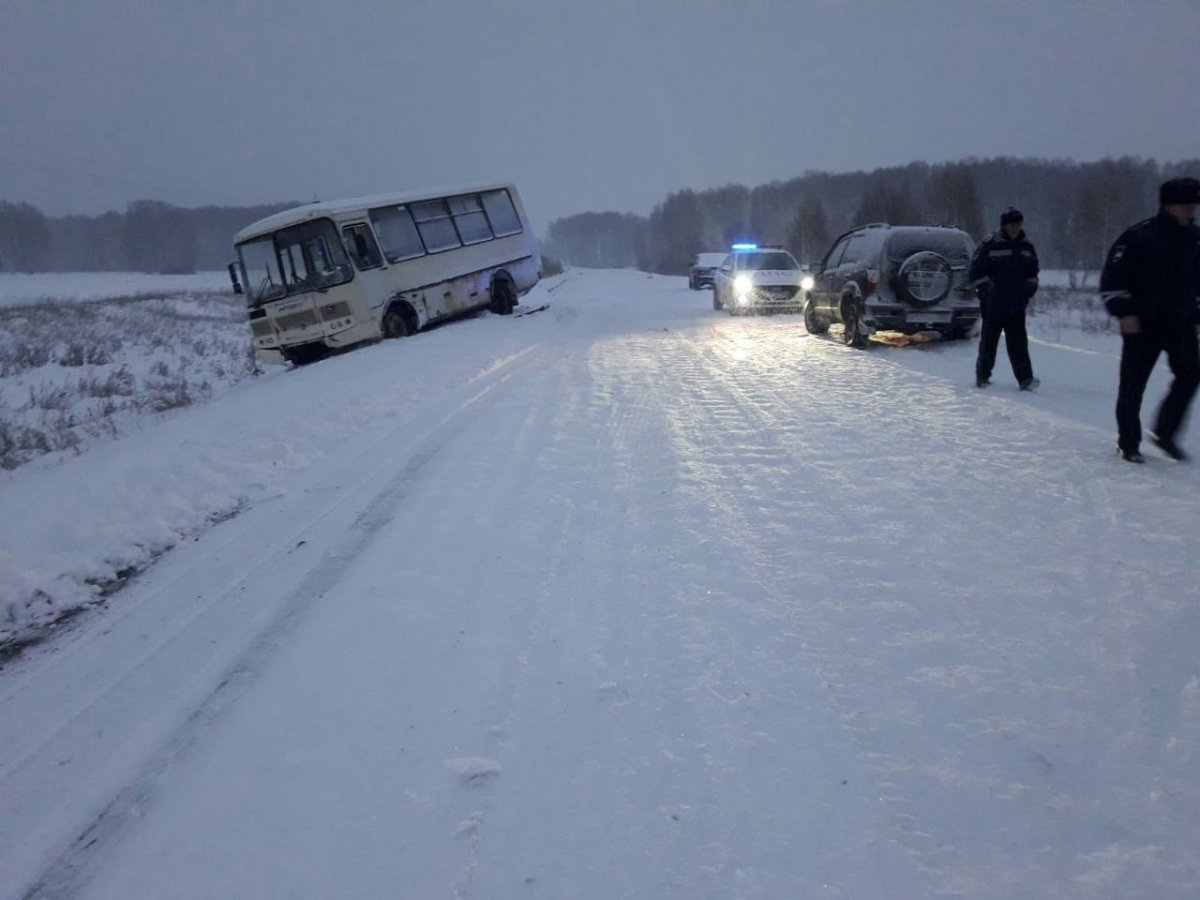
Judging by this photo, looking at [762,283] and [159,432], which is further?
[762,283]

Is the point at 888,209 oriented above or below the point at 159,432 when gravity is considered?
above

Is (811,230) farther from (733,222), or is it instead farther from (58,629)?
(58,629)

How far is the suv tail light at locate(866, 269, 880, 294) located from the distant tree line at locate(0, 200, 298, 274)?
108 metres

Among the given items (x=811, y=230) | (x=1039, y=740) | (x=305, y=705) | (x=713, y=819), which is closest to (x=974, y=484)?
(x=1039, y=740)

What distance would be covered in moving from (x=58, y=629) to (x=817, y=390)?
7.17 meters

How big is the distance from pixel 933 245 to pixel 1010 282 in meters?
3.49

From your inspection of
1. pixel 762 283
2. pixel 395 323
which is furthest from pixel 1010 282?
pixel 762 283

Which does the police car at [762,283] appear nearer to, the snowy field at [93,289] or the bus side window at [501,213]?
the bus side window at [501,213]

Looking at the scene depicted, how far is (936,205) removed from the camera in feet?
199

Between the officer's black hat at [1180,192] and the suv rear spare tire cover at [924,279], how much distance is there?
5.06 meters

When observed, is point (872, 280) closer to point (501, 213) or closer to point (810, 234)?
point (501, 213)

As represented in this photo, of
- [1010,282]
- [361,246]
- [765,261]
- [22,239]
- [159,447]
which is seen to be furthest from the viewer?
[22,239]

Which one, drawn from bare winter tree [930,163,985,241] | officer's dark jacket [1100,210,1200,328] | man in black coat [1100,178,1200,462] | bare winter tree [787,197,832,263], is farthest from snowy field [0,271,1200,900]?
bare winter tree [787,197,832,263]

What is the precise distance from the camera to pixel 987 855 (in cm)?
201
